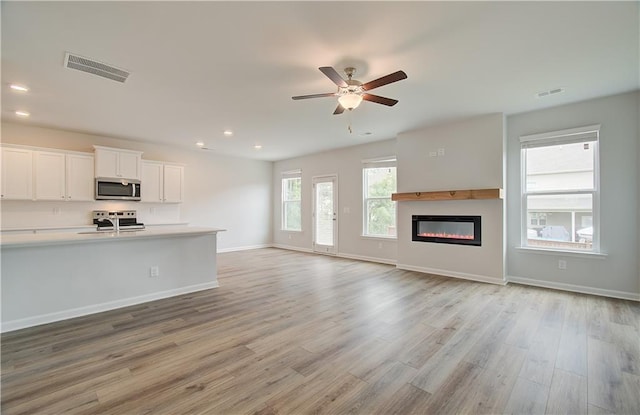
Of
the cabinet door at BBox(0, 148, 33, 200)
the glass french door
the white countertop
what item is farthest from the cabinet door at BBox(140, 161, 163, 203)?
the glass french door

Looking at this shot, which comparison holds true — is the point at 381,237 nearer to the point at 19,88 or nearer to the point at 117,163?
the point at 117,163

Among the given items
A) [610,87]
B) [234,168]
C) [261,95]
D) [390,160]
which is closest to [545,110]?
[610,87]

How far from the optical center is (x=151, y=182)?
6.41 meters

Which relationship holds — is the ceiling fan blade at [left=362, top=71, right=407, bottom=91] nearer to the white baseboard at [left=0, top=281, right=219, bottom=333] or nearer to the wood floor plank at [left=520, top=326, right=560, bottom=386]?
A: the wood floor plank at [left=520, top=326, right=560, bottom=386]

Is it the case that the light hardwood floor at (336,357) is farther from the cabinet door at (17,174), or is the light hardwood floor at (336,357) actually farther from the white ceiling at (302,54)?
the cabinet door at (17,174)

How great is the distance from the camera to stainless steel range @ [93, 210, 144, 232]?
18.7ft

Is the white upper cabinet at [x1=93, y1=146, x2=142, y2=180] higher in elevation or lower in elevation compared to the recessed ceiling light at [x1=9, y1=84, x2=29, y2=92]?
lower

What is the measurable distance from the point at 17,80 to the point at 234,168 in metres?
5.05

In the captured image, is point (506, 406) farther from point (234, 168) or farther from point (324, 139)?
point (234, 168)

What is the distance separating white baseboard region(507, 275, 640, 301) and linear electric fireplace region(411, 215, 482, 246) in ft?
2.73

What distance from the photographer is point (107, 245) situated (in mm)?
3576

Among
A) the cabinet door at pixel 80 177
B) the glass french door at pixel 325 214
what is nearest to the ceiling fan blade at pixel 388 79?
the glass french door at pixel 325 214

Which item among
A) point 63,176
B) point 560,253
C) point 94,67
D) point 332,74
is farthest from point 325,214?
point 94,67

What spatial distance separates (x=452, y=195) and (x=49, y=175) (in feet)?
23.6
